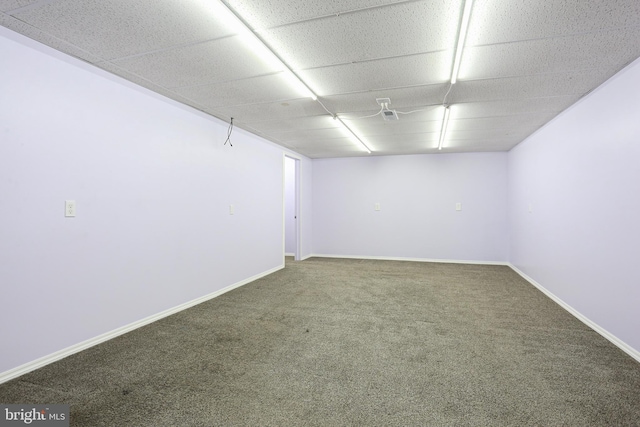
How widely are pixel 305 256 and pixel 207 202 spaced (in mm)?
3357

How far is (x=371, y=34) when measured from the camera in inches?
77.0

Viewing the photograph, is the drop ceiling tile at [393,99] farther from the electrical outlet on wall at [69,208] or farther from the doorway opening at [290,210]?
the doorway opening at [290,210]

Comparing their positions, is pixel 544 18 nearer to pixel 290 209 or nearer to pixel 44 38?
pixel 44 38

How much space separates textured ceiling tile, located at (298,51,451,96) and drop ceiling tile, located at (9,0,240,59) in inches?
35.1

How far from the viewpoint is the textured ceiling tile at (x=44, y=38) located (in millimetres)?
1868

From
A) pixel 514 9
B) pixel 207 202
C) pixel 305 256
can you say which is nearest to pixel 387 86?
pixel 514 9

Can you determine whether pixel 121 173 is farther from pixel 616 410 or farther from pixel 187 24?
pixel 616 410

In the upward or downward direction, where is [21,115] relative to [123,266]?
upward

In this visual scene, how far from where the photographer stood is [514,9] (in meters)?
1.71

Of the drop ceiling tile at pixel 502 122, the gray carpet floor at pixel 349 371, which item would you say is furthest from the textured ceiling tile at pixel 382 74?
the gray carpet floor at pixel 349 371

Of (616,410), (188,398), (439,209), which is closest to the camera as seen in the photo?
(616,410)

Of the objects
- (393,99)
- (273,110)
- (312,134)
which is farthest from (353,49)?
Answer: (312,134)

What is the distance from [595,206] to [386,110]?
221 centimetres

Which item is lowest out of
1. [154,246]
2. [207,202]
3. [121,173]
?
[154,246]
